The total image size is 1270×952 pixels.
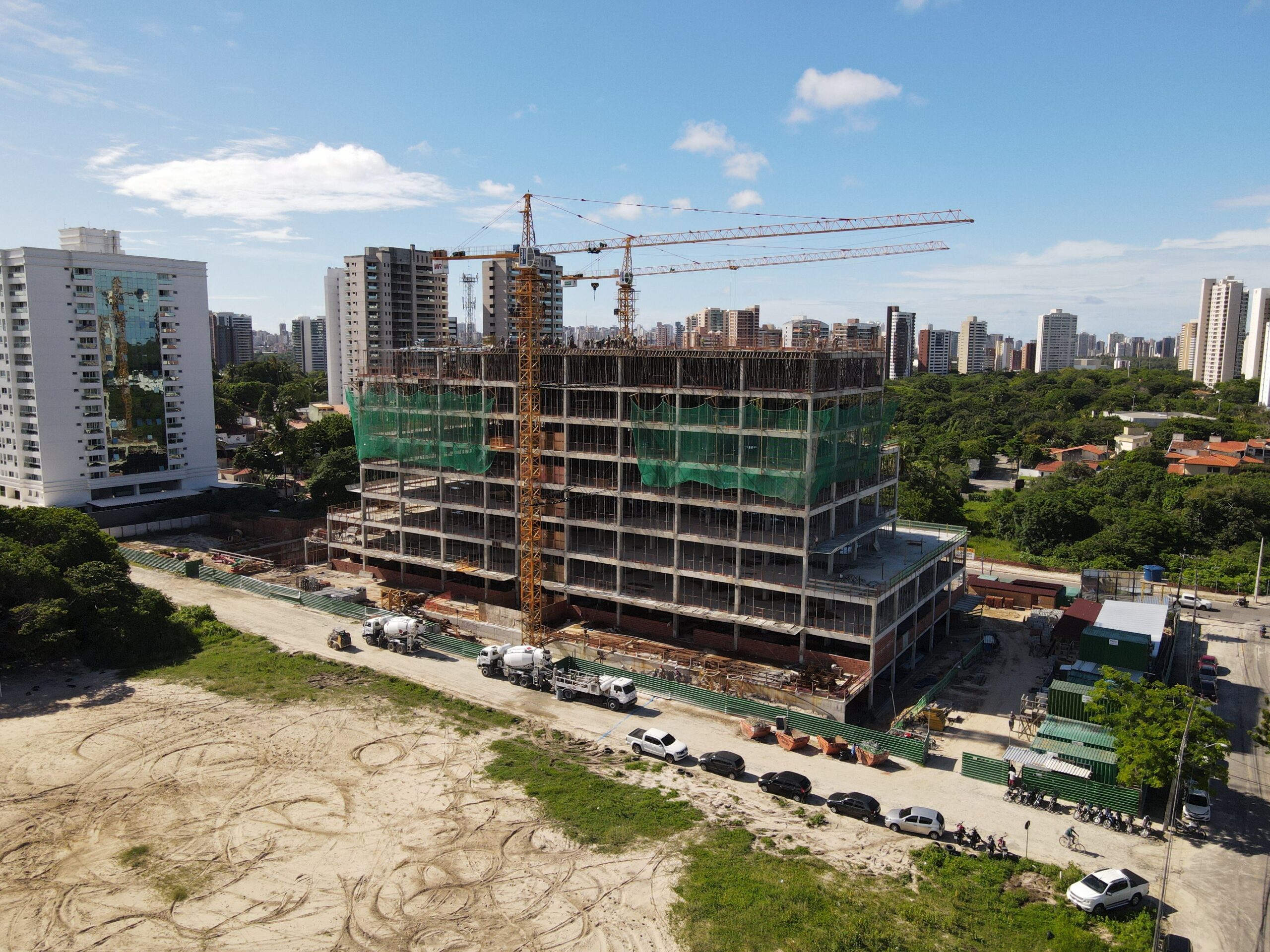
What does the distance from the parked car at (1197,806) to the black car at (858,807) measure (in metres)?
12.5

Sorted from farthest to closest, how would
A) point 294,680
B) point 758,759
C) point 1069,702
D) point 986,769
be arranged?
point 294,680, point 1069,702, point 758,759, point 986,769

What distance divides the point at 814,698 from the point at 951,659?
51.8 ft

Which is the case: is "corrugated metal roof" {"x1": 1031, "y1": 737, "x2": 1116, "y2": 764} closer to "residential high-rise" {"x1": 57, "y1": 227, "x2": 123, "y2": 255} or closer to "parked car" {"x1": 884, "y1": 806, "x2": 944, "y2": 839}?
"parked car" {"x1": 884, "y1": 806, "x2": 944, "y2": 839}

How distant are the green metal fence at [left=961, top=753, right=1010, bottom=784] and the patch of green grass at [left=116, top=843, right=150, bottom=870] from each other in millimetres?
34074

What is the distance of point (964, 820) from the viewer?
3403cm

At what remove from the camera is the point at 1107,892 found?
2791 cm

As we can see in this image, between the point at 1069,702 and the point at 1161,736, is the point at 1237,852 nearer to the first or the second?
the point at 1161,736

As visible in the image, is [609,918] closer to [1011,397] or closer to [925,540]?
[925,540]

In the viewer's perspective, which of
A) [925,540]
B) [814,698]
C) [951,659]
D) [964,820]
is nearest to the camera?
[964,820]

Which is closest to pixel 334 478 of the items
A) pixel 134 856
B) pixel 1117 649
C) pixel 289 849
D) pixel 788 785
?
pixel 134 856

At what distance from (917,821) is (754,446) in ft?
76.1

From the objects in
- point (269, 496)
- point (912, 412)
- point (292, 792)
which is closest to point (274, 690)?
point (292, 792)

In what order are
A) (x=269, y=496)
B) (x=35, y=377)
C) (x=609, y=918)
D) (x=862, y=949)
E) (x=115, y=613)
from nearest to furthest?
(x=862, y=949), (x=609, y=918), (x=115, y=613), (x=35, y=377), (x=269, y=496)

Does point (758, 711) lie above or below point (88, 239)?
below
